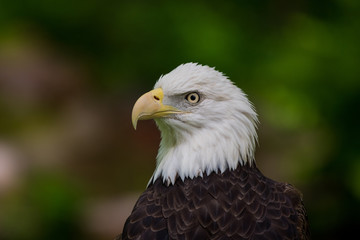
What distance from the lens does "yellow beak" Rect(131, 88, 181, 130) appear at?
3.06m

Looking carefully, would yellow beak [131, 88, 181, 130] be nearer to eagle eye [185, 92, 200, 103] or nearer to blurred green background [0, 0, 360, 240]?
eagle eye [185, 92, 200, 103]

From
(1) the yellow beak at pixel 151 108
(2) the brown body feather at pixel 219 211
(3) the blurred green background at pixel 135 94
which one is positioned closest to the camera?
(2) the brown body feather at pixel 219 211

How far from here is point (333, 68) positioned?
5.47 meters

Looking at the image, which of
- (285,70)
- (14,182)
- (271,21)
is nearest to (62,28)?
(14,182)

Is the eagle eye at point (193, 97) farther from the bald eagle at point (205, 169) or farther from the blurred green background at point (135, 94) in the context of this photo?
the blurred green background at point (135, 94)

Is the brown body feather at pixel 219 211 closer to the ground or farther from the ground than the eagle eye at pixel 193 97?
closer to the ground

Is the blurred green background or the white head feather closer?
the white head feather

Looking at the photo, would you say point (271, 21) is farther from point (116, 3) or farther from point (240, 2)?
point (116, 3)

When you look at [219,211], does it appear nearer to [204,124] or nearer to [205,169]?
[205,169]

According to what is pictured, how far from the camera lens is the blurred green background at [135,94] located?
5.43 meters

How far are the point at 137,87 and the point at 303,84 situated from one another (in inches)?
117

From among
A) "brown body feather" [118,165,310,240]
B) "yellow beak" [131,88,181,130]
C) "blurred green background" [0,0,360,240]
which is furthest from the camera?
"blurred green background" [0,0,360,240]

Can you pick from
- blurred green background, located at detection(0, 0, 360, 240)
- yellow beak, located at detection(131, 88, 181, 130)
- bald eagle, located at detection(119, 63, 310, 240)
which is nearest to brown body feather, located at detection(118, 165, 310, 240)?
bald eagle, located at detection(119, 63, 310, 240)

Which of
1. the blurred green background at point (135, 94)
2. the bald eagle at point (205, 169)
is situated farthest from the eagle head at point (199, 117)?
the blurred green background at point (135, 94)
